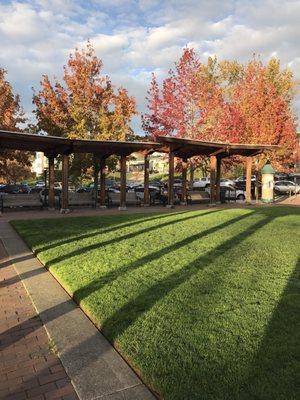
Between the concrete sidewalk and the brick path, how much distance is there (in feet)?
0.05

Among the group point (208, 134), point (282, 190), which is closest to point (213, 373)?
point (208, 134)

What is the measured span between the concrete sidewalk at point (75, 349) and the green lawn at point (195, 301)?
0.14 m

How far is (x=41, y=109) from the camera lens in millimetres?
23875

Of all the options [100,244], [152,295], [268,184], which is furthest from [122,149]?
[152,295]

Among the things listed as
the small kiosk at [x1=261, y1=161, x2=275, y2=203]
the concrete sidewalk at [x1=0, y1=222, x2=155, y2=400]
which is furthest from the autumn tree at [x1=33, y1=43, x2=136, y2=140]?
the concrete sidewalk at [x1=0, y1=222, x2=155, y2=400]

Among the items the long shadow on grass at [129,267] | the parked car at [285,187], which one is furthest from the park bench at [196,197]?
the parked car at [285,187]

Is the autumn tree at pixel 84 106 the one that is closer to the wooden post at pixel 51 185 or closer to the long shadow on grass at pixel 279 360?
the wooden post at pixel 51 185

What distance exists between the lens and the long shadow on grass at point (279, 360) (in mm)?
3295

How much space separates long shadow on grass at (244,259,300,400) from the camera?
10.8 ft

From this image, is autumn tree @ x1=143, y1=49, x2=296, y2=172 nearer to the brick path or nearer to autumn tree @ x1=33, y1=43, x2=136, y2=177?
autumn tree @ x1=33, y1=43, x2=136, y2=177

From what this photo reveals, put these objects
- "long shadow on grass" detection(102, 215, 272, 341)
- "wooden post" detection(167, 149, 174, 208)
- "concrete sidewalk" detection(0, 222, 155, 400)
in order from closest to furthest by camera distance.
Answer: "concrete sidewalk" detection(0, 222, 155, 400) < "long shadow on grass" detection(102, 215, 272, 341) < "wooden post" detection(167, 149, 174, 208)

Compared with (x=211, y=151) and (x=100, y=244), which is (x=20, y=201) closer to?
(x=211, y=151)

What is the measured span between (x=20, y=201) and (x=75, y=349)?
17.0 metres

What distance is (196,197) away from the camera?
Answer: 2483cm
